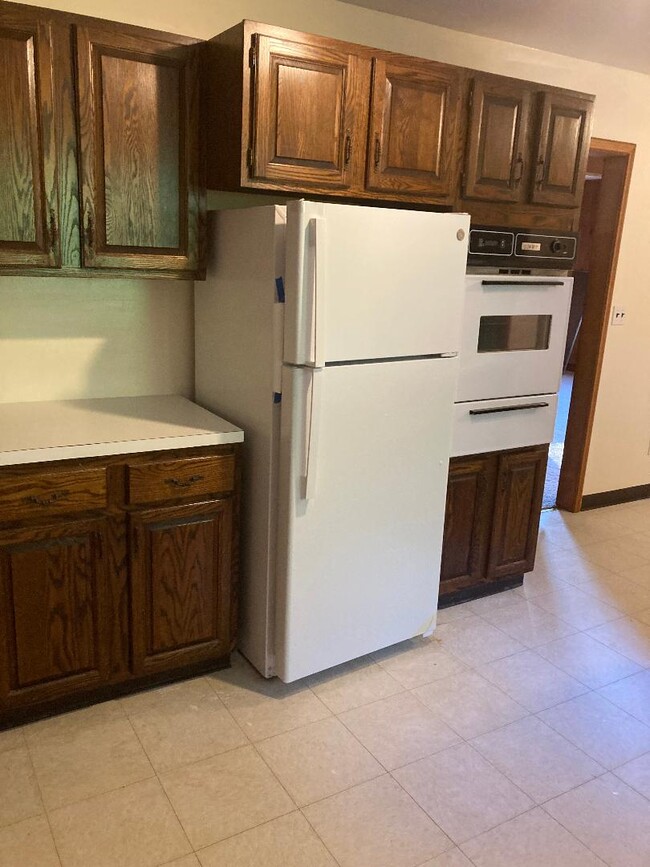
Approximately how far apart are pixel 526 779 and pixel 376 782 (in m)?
0.45

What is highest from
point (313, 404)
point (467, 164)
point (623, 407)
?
point (467, 164)

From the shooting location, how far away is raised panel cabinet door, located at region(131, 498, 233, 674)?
2.22 meters

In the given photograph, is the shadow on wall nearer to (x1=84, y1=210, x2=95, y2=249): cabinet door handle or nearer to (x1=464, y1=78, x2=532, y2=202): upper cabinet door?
(x1=84, y1=210, x2=95, y2=249): cabinet door handle

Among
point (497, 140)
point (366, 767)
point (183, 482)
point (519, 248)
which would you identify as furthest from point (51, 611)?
point (497, 140)

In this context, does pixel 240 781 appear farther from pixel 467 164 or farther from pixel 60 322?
pixel 467 164

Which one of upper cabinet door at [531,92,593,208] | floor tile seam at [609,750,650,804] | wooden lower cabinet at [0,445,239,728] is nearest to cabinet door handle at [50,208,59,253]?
wooden lower cabinet at [0,445,239,728]

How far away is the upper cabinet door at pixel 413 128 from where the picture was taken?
2.44 m

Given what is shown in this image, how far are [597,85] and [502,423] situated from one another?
199 centimetres

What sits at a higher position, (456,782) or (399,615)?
(399,615)

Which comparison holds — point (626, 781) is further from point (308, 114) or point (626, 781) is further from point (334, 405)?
point (308, 114)

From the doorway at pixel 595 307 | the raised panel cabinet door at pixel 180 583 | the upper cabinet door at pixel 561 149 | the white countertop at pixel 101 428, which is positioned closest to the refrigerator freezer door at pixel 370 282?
the white countertop at pixel 101 428

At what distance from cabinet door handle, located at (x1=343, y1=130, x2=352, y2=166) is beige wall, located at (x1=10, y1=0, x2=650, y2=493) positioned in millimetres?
648

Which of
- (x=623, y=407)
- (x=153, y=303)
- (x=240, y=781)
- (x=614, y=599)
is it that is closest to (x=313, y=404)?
(x=153, y=303)

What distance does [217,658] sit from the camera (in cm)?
247
